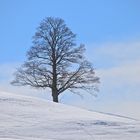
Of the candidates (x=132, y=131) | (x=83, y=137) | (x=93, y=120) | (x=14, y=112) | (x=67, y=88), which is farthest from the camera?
(x=67, y=88)

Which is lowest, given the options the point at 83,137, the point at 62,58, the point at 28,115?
the point at 83,137

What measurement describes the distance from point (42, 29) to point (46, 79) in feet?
13.3

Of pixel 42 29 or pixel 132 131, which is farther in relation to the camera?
pixel 42 29

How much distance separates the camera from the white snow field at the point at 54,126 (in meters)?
11.5

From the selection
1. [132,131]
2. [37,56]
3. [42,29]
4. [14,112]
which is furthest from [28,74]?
[132,131]

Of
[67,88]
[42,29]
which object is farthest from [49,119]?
[42,29]

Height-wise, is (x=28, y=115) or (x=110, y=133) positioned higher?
(x=28, y=115)

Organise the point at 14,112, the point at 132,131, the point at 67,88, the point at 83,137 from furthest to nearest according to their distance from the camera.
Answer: the point at 67,88
the point at 14,112
the point at 132,131
the point at 83,137

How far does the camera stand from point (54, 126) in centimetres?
1258

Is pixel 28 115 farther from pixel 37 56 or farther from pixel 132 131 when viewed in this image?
pixel 37 56

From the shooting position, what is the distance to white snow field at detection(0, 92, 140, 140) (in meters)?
11.5

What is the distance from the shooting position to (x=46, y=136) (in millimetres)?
11414

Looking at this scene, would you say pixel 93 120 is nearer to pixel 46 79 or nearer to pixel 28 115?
pixel 28 115

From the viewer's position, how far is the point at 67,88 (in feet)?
113
